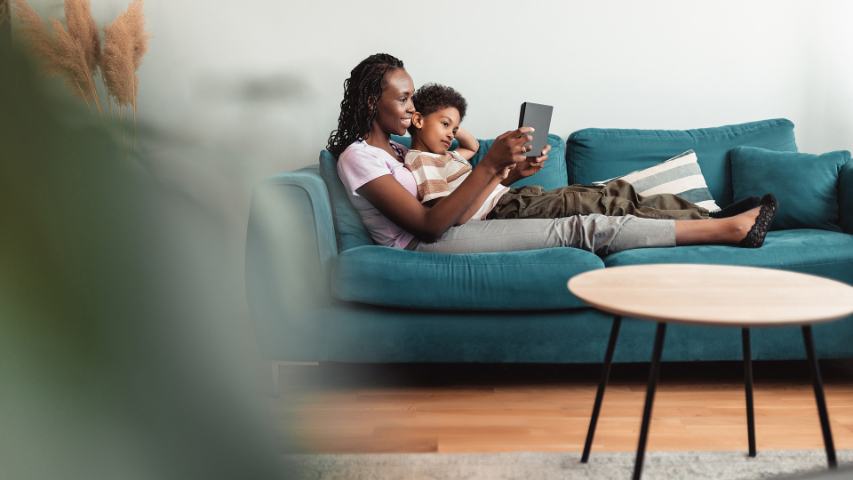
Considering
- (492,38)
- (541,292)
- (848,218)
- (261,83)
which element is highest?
(492,38)

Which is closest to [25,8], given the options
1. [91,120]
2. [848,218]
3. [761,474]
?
[91,120]

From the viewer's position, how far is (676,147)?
2523mm

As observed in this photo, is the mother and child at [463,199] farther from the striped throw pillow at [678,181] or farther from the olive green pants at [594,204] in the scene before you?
the striped throw pillow at [678,181]

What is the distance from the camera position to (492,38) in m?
2.81

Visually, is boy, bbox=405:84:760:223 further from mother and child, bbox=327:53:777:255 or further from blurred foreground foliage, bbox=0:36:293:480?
blurred foreground foliage, bbox=0:36:293:480

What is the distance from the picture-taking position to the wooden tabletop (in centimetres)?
104

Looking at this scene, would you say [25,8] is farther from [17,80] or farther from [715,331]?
[715,331]

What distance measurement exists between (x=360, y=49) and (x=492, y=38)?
0.55 m

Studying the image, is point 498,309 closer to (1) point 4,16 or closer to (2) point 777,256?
(2) point 777,256

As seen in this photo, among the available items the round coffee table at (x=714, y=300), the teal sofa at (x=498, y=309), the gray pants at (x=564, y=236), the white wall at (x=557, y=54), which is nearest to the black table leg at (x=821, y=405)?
the round coffee table at (x=714, y=300)

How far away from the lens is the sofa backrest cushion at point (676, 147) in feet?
8.24

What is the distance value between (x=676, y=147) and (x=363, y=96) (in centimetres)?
119

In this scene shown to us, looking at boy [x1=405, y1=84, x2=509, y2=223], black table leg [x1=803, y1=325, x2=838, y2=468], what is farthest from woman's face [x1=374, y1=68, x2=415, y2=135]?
black table leg [x1=803, y1=325, x2=838, y2=468]

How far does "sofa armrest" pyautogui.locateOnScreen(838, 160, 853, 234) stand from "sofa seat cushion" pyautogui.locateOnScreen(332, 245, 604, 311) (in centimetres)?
94
